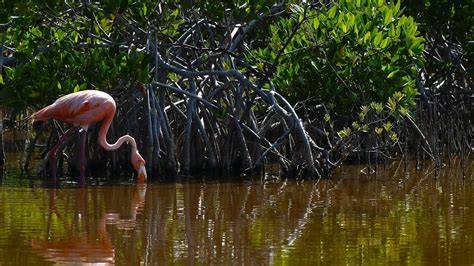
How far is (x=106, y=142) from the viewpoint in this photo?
12008 millimetres

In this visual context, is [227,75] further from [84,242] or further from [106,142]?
[84,242]

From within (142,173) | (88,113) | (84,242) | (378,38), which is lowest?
(84,242)

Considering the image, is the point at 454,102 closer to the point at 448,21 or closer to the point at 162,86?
the point at 448,21

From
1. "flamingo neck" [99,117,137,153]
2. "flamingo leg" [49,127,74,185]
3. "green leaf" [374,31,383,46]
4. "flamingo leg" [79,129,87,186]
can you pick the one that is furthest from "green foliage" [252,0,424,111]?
"flamingo leg" [49,127,74,185]

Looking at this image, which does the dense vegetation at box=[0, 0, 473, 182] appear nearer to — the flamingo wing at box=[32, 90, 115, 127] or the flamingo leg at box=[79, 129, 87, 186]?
the flamingo wing at box=[32, 90, 115, 127]

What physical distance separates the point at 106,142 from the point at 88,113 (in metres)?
0.38

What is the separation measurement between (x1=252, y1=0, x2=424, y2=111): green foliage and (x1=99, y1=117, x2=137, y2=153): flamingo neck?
156 centimetres

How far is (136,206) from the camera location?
10.3 m

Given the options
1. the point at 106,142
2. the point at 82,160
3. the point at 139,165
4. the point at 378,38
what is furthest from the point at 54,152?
the point at 378,38

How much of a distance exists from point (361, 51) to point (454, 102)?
3277 millimetres

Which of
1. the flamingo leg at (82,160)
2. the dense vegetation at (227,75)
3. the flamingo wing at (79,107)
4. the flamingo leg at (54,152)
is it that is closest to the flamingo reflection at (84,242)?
the flamingo leg at (82,160)

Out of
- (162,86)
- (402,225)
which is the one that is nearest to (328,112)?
(162,86)

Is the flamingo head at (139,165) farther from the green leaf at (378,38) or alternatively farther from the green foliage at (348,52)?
the green leaf at (378,38)

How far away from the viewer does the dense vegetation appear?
11688 mm
